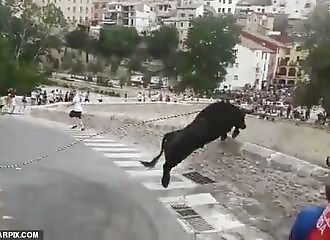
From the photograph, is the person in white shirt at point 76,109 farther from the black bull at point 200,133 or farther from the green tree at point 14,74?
the black bull at point 200,133

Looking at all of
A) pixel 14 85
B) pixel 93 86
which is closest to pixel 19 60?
pixel 14 85

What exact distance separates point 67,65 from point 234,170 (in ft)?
3.73

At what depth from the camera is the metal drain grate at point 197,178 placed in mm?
2221

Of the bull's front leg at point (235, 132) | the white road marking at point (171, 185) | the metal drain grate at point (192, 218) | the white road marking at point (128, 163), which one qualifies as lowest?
the white road marking at point (128, 163)

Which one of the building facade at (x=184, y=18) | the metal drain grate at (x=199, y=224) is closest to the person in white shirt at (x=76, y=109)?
the building facade at (x=184, y=18)

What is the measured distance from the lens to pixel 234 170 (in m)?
2.37

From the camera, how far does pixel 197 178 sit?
226cm

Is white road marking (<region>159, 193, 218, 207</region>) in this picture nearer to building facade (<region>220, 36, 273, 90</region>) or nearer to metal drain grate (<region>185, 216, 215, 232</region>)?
metal drain grate (<region>185, 216, 215, 232</region>)

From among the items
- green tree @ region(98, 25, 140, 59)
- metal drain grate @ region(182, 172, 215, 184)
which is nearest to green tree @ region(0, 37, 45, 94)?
green tree @ region(98, 25, 140, 59)

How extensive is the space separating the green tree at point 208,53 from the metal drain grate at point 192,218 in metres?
0.68

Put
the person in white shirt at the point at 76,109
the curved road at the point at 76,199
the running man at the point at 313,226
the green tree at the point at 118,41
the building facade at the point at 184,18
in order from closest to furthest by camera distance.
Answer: the running man at the point at 313,226 < the curved road at the point at 76,199 < the building facade at the point at 184,18 < the green tree at the point at 118,41 < the person in white shirt at the point at 76,109

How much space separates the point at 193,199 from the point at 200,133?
37cm

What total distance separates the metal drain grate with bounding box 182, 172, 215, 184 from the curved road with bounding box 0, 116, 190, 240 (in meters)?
0.23

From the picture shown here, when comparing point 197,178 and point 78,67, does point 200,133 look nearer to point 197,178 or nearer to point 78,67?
point 197,178
